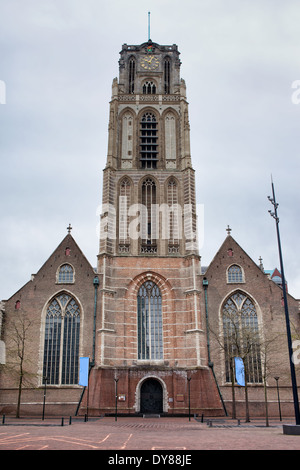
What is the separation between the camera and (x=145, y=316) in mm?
39656

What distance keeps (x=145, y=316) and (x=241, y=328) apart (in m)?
8.85

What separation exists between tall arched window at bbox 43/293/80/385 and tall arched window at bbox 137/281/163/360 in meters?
5.80

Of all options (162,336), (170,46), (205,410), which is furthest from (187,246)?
(170,46)

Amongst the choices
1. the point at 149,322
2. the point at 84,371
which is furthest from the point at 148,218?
the point at 84,371

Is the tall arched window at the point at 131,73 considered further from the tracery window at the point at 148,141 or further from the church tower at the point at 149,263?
the tracery window at the point at 148,141

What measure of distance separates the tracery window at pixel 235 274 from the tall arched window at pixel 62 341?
48.5ft

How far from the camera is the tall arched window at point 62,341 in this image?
123ft

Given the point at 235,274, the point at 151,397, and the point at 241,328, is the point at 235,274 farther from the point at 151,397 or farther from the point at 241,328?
the point at 151,397

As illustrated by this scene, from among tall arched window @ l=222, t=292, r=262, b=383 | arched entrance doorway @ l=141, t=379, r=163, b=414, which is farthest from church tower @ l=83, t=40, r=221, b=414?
tall arched window @ l=222, t=292, r=262, b=383

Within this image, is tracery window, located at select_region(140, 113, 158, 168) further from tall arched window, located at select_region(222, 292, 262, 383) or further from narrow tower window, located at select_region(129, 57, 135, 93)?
tall arched window, located at select_region(222, 292, 262, 383)

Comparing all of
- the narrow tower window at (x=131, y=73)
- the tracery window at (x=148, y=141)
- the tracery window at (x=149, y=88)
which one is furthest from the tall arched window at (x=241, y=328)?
the narrow tower window at (x=131, y=73)

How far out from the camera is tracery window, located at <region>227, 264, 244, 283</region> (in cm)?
4094
